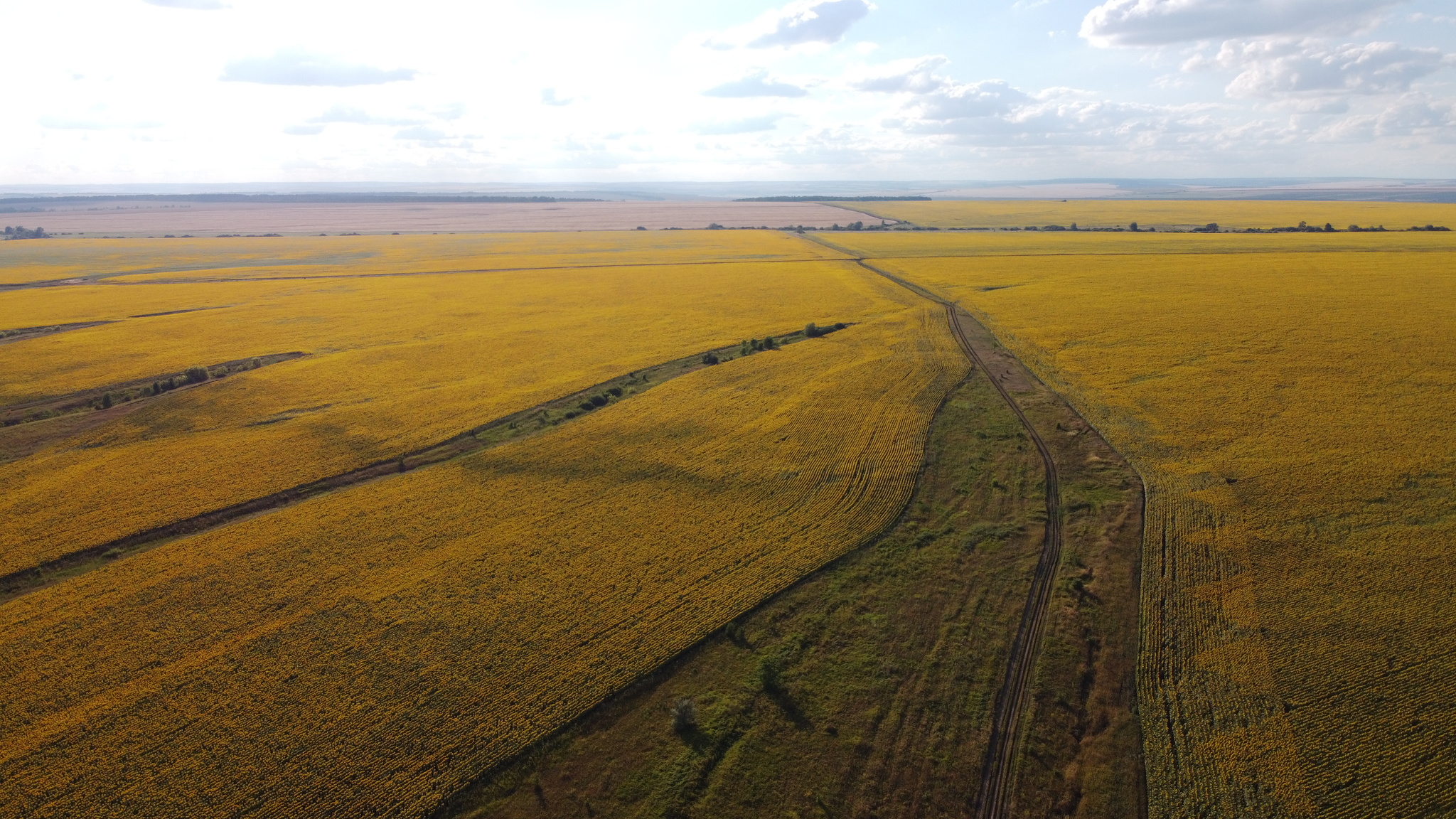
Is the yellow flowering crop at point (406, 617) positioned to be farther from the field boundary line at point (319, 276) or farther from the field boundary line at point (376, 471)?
the field boundary line at point (319, 276)

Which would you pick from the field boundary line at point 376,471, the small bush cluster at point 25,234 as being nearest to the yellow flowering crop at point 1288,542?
the field boundary line at point 376,471

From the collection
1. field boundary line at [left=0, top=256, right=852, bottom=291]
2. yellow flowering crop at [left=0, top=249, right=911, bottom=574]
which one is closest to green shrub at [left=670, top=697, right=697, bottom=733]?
yellow flowering crop at [left=0, top=249, right=911, bottom=574]

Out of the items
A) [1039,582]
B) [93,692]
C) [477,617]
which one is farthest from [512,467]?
[1039,582]

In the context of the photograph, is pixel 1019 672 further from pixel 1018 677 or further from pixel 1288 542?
pixel 1288 542

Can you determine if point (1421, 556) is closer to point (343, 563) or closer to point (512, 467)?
point (512, 467)

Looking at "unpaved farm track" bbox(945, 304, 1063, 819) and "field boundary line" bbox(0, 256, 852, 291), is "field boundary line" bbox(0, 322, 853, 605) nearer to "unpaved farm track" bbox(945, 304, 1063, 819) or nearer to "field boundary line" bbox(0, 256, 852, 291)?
"unpaved farm track" bbox(945, 304, 1063, 819)
